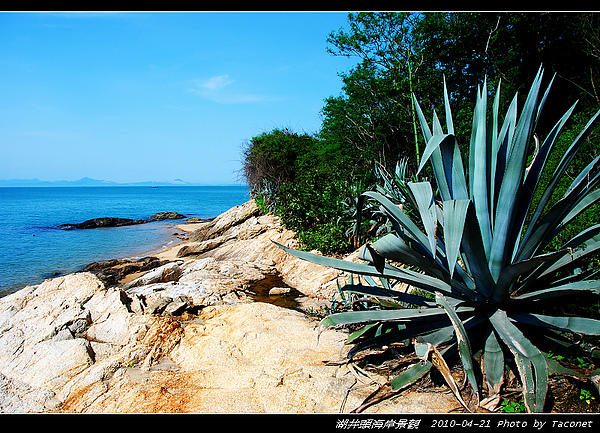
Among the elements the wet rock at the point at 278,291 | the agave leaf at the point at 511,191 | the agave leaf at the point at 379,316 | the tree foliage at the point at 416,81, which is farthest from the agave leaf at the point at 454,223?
the tree foliage at the point at 416,81

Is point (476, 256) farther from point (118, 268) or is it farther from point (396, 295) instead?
point (118, 268)

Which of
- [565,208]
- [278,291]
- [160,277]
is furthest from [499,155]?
[160,277]

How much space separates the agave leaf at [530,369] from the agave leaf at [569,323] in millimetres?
191

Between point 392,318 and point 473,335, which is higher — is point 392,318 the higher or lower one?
the higher one

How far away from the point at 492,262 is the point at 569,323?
536 mm

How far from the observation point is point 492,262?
2479 mm

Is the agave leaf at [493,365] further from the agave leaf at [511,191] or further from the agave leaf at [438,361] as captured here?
the agave leaf at [511,191]

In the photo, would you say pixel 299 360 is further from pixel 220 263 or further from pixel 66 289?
pixel 220 263

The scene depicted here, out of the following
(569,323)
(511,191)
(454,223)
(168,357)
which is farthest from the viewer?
(168,357)

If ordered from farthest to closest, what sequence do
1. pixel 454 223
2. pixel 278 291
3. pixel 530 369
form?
pixel 278 291 → pixel 530 369 → pixel 454 223

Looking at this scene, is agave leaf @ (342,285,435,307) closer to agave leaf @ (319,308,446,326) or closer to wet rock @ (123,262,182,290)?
agave leaf @ (319,308,446,326)

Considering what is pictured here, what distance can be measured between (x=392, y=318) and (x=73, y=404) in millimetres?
2663
